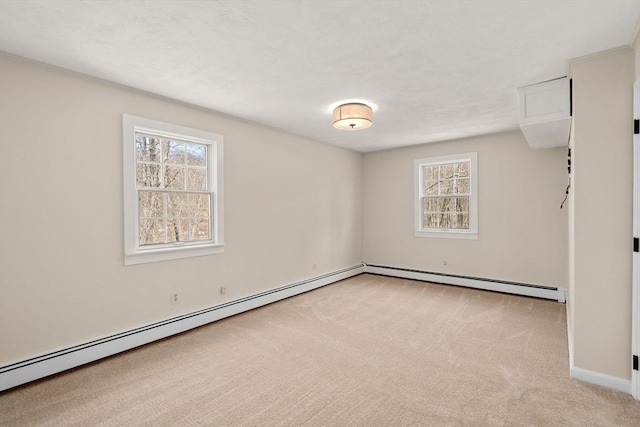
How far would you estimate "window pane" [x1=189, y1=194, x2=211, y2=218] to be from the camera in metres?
3.71

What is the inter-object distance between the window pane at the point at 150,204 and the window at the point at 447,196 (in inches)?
168

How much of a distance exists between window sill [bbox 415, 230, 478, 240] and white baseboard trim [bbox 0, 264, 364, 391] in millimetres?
2731

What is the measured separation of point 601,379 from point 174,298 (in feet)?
12.7

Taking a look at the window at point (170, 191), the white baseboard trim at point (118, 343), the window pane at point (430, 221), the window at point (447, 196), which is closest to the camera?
the white baseboard trim at point (118, 343)

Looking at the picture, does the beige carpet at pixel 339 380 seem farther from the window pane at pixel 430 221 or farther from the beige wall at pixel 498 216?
the window pane at pixel 430 221

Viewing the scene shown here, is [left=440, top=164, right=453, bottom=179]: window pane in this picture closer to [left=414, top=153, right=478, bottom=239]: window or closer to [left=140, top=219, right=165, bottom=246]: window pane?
[left=414, top=153, right=478, bottom=239]: window

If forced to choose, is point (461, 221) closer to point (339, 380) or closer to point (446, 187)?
point (446, 187)

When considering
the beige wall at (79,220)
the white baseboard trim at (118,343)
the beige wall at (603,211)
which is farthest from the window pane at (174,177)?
the beige wall at (603,211)

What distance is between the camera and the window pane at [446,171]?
5562mm

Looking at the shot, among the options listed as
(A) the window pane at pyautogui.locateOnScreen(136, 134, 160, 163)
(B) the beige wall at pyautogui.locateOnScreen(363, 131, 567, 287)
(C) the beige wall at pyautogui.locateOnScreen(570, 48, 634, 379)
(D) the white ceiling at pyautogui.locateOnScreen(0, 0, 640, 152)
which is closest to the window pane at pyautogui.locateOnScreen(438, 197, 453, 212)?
(B) the beige wall at pyautogui.locateOnScreen(363, 131, 567, 287)

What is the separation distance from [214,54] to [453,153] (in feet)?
14.1

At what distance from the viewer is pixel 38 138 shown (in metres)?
2.51

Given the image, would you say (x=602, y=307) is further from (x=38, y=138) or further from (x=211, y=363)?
(x=38, y=138)

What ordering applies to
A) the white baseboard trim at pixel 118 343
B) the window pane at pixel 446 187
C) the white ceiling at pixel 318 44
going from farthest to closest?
the window pane at pixel 446 187 → the white baseboard trim at pixel 118 343 → the white ceiling at pixel 318 44
